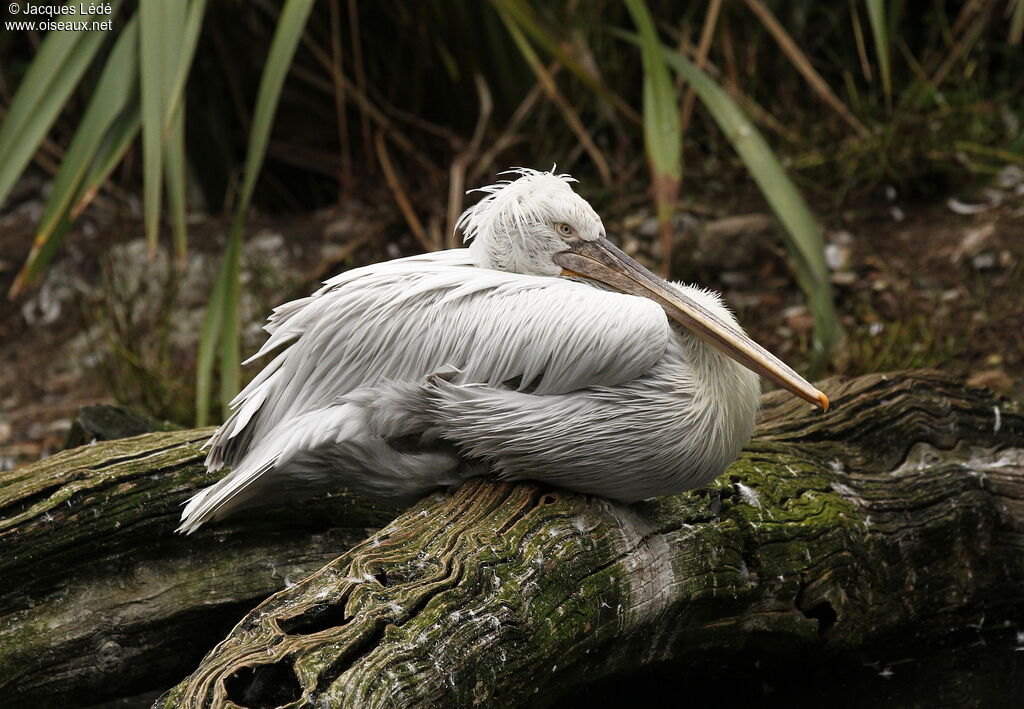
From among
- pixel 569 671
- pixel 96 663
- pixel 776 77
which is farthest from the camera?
pixel 776 77

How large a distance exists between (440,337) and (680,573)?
0.73 meters

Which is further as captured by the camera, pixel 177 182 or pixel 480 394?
pixel 177 182

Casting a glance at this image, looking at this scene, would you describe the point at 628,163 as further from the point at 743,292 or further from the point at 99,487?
the point at 99,487

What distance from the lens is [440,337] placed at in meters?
2.53

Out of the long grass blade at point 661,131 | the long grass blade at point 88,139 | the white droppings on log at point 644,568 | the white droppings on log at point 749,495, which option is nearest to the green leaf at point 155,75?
the long grass blade at point 88,139

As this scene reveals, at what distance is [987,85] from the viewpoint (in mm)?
5777

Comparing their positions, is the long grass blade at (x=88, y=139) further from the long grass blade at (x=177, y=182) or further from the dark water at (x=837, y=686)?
the dark water at (x=837, y=686)

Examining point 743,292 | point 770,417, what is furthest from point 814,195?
point 770,417

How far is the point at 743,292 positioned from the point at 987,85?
6.15 ft

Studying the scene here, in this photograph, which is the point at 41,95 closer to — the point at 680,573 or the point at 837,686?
the point at 680,573

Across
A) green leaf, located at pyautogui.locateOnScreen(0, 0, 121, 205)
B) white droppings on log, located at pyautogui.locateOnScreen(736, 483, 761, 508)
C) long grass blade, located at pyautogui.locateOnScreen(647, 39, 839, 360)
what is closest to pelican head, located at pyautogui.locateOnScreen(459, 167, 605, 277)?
→ white droppings on log, located at pyautogui.locateOnScreen(736, 483, 761, 508)

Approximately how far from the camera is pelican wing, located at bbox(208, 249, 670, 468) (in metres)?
2.44

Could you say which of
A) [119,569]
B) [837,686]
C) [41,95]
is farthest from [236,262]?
[837,686]

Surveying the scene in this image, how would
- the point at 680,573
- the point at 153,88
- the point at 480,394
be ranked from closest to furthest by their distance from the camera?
the point at 480,394
the point at 680,573
the point at 153,88
